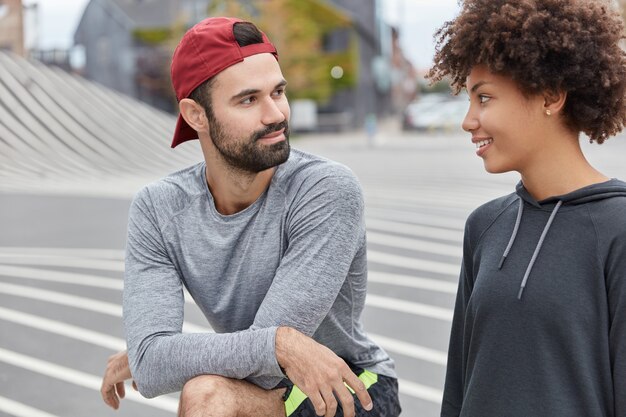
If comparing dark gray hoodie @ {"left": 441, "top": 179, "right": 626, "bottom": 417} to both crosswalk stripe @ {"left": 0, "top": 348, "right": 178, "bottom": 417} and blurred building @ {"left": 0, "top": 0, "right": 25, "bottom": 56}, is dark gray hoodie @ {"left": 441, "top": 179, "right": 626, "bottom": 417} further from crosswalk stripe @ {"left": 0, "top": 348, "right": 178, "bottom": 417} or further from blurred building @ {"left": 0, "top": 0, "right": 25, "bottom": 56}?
blurred building @ {"left": 0, "top": 0, "right": 25, "bottom": 56}

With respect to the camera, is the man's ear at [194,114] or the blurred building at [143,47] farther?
the blurred building at [143,47]

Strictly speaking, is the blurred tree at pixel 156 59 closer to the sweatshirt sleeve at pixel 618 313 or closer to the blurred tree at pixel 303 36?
the blurred tree at pixel 303 36

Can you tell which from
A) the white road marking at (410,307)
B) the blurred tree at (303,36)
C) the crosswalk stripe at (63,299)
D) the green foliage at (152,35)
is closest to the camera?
the white road marking at (410,307)

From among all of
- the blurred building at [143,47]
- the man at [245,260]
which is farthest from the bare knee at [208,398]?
the blurred building at [143,47]

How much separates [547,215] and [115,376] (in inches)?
57.1

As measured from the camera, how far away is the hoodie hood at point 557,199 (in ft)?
6.13

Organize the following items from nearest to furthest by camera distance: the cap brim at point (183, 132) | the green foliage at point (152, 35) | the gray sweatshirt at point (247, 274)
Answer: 1. the gray sweatshirt at point (247, 274)
2. the cap brim at point (183, 132)
3. the green foliage at point (152, 35)

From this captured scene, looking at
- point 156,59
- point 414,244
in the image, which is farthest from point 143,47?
point 414,244

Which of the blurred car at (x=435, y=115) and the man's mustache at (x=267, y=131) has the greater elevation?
the man's mustache at (x=267, y=131)

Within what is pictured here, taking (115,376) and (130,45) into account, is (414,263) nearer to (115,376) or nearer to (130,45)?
(115,376)

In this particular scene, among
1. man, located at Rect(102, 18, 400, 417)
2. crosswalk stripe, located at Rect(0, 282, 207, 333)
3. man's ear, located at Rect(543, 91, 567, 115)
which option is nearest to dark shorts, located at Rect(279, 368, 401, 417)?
man, located at Rect(102, 18, 400, 417)

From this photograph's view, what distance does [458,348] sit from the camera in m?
2.28

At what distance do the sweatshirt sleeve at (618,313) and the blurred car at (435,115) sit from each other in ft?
108

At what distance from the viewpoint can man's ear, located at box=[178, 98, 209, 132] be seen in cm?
261
